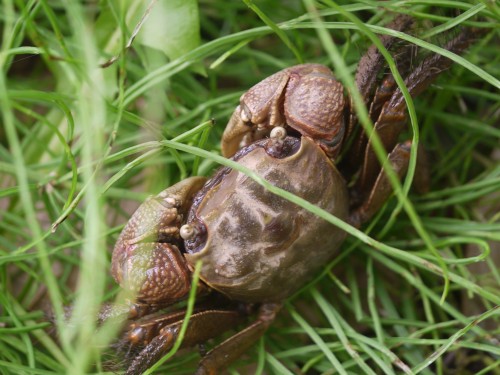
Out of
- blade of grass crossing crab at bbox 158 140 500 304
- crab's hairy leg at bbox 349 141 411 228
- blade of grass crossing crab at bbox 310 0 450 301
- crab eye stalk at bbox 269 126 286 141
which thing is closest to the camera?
blade of grass crossing crab at bbox 310 0 450 301

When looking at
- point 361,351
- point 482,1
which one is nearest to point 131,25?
point 482,1

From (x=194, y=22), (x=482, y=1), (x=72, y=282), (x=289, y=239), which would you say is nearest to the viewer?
(x=482, y=1)

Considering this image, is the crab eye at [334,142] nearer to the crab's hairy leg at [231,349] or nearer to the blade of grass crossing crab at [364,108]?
the blade of grass crossing crab at [364,108]

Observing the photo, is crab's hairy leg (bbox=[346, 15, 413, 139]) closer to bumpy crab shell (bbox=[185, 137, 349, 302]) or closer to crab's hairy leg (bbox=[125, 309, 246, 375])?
bumpy crab shell (bbox=[185, 137, 349, 302])

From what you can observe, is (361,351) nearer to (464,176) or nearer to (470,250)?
(470,250)

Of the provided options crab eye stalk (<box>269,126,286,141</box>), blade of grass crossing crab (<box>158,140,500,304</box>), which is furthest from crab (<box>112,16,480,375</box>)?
blade of grass crossing crab (<box>158,140,500,304</box>)

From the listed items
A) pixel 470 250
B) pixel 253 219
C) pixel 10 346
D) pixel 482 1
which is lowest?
pixel 470 250

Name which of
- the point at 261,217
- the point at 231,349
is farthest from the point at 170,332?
the point at 261,217
